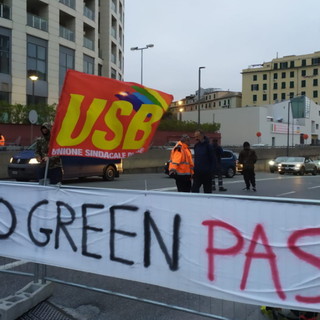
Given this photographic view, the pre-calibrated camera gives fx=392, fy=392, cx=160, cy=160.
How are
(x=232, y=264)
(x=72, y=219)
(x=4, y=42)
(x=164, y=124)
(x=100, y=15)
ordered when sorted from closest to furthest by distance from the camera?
(x=232, y=264)
(x=72, y=219)
(x=4, y=42)
(x=100, y=15)
(x=164, y=124)

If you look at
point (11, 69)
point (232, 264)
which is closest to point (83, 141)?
point (232, 264)

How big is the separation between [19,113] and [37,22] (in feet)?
33.6

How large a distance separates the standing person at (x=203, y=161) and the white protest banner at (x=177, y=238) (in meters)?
4.58

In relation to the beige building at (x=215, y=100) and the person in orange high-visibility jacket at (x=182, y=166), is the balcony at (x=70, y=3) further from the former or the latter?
the beige building at (x=215, y=100)

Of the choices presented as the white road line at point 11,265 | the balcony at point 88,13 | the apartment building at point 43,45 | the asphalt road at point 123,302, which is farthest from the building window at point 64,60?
the asphalt road at point 123,302

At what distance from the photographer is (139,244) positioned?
3547 mm

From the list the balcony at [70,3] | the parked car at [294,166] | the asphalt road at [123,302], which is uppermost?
the balcony at [70,3]

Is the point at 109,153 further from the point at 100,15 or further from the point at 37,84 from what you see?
the point at 100,15

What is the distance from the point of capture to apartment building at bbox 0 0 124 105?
29609 millimetres

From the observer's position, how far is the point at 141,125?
4316 mm

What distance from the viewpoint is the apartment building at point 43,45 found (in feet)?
97.1

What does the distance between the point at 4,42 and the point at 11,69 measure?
2.00 m

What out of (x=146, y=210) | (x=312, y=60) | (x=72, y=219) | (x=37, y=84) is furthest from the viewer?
(x=312, y=60)

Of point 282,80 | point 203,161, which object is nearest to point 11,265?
point 203,161
